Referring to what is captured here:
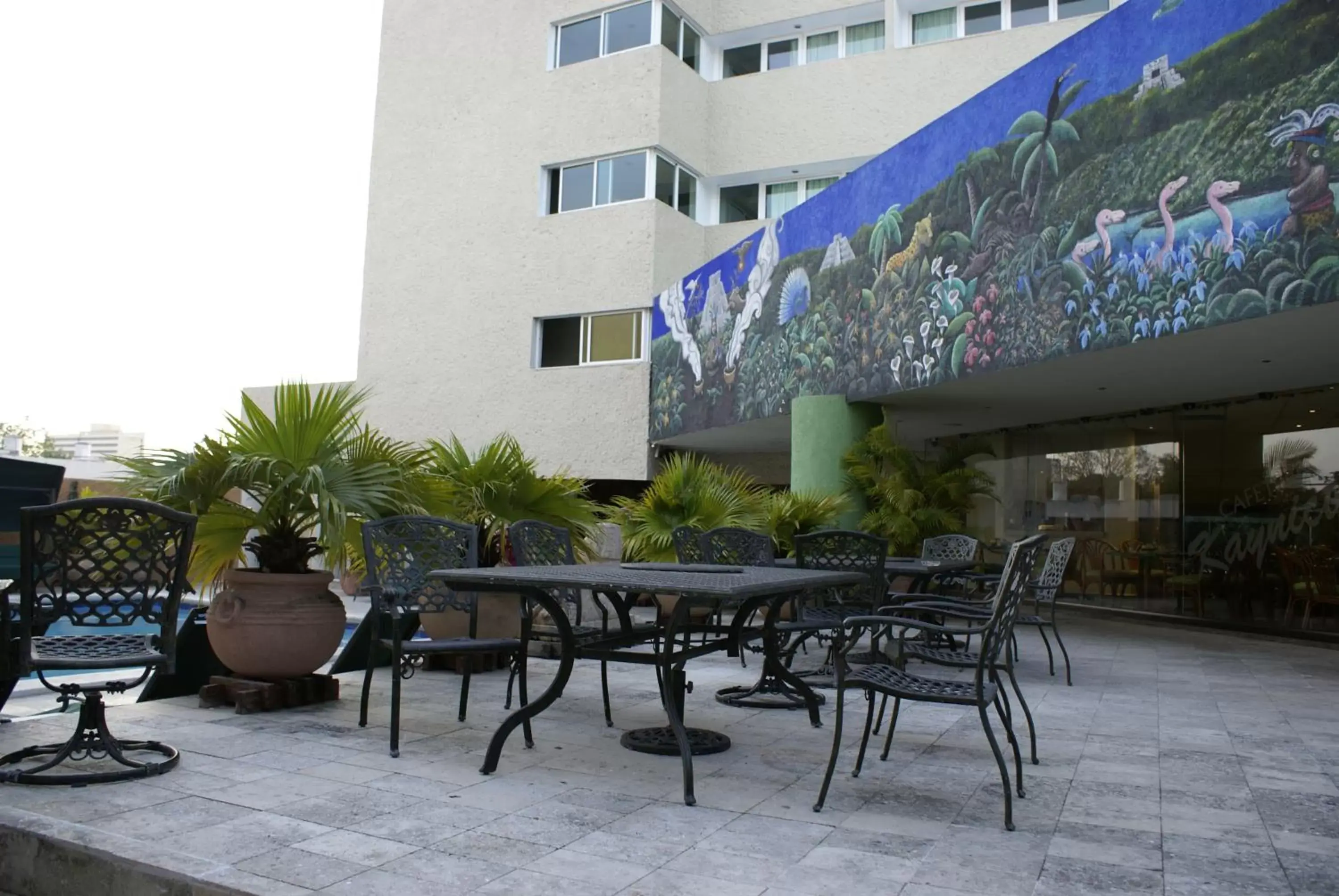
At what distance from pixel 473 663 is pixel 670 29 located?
49.0 feet

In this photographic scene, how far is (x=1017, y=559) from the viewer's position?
3.71 m

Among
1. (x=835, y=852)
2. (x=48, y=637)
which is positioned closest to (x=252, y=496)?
(x=48, y=637)

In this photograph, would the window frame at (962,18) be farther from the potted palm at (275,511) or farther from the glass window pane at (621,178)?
the potted palm at (275,511)

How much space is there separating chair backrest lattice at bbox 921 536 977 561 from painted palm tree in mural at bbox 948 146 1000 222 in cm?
318

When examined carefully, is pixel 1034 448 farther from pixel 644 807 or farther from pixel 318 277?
pixel 318 277

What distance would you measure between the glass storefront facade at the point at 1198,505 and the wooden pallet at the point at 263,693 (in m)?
8.96

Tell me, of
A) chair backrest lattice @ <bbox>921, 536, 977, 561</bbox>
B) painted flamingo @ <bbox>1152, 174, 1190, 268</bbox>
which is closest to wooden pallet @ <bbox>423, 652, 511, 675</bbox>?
chair backrest lattice @ <bbox>921, 536, 977, 561</bbox>

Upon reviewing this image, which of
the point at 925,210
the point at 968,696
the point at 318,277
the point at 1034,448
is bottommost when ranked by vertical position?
the point at 968,696

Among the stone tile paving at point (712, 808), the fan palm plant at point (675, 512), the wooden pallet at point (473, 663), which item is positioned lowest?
the wooden pallet at point (473, 663)

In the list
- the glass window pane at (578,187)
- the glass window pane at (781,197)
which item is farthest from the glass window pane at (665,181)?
the glass window pane at (781,197)

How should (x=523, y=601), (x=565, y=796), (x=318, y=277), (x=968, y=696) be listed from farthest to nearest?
(x=318, y=277), (x=523, y=601), (x=565, y=796), (x=968, y=696)

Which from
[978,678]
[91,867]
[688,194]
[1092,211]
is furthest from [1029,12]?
[91,867]

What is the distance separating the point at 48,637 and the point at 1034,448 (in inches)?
540

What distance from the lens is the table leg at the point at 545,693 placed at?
419 cm
